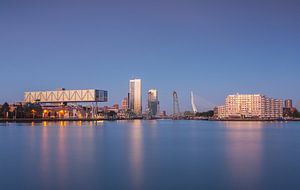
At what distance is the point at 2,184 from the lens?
1573 cm

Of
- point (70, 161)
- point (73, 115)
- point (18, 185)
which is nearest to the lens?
point (18, 185)

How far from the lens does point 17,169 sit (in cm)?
1956

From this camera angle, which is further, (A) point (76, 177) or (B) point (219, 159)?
(B) point (219, 159)

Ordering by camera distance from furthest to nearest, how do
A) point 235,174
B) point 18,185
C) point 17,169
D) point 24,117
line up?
point 24,117, point 17,169, point 235,174, point 18,185

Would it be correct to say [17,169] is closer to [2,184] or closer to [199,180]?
[2,184]

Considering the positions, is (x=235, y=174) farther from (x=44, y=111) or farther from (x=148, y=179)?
(x=44, y=111)

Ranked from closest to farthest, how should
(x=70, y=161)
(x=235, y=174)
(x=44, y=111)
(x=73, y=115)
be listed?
(x=235, y=174) → (x=70, y=161) → (x=44, y=111) → (x=73, y=115)

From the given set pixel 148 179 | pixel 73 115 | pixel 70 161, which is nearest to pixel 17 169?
pixel 70 161

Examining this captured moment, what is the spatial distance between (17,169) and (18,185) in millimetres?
4190

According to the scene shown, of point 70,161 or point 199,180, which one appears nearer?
point 199,180

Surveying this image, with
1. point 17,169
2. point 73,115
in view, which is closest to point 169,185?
point 17,169

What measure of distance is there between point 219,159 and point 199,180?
25.6 feet

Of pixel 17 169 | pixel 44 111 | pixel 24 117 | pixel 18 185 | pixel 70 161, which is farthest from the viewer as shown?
pixel 44 111

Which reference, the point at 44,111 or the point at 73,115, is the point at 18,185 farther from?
the point at 73,115
